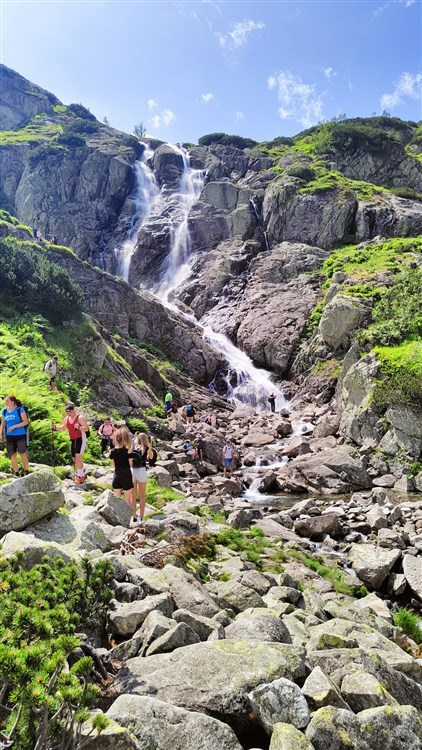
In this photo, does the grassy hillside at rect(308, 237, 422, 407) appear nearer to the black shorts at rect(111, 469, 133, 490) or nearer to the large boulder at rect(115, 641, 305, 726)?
the black shorts at rect(111, 469, 133, 490)

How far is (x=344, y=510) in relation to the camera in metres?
17.4

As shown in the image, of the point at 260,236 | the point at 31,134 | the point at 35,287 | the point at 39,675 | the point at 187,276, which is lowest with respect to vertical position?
the point at 39,675

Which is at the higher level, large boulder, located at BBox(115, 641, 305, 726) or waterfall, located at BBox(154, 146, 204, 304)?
waterfall, located at BBox(154, 146, 204, 304)

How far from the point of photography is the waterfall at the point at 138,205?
64125 mm

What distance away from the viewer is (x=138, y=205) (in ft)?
241

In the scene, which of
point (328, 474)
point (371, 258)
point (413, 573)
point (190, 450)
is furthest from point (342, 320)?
point (413, 573)

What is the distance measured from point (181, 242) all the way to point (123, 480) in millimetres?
56615

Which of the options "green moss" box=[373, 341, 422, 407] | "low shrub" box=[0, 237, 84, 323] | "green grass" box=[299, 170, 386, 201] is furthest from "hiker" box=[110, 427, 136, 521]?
"green grass" box=[299, 170, 386, 201]

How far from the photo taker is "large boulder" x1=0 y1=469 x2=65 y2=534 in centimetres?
691

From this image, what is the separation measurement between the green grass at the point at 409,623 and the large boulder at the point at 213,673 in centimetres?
602

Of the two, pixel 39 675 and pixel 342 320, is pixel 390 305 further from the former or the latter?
pixel 39 675

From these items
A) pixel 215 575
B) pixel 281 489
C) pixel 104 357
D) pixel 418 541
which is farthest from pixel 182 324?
pixel 215 575

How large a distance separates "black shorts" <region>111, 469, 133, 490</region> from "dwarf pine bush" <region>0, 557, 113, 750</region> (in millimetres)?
6956

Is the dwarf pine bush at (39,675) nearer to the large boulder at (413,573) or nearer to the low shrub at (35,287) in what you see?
the large boulder at (413,573)
